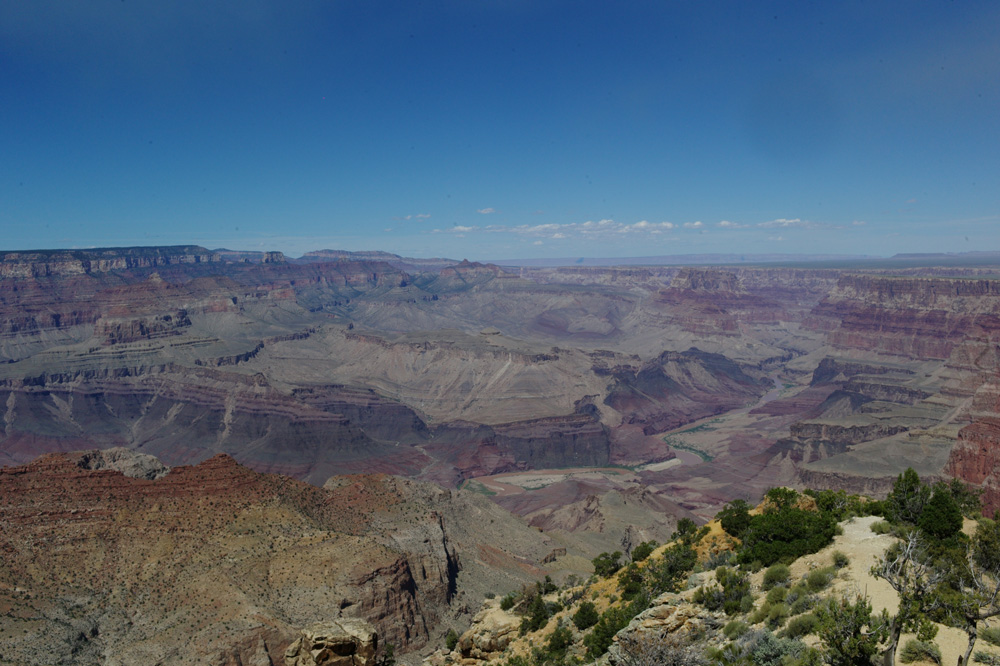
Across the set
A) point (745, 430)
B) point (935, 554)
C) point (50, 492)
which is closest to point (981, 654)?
point (935, 554)

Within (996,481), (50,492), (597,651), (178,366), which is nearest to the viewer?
(597,651)

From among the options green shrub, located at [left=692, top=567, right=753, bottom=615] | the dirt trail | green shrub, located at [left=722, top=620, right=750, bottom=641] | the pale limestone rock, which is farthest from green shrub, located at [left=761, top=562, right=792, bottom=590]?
the pale limestone rock

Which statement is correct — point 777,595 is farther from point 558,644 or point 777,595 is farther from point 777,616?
point 558,644

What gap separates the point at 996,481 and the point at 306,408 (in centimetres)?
13316

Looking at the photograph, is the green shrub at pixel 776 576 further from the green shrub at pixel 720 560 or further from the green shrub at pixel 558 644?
the green shrub at pixel 558 644

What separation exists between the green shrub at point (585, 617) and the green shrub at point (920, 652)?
667 inches

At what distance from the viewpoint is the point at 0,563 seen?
137ft

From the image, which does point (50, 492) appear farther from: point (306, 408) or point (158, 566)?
point (306, 408)

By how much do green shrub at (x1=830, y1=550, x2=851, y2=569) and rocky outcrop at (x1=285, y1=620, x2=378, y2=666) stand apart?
1498cm

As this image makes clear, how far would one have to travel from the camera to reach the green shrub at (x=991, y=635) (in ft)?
46.4

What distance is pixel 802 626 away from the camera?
16.9 meters

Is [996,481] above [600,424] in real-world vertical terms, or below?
above

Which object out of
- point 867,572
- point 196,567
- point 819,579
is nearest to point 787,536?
point 867,572

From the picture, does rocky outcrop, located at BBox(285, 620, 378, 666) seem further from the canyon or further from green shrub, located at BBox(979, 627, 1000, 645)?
the canyon
